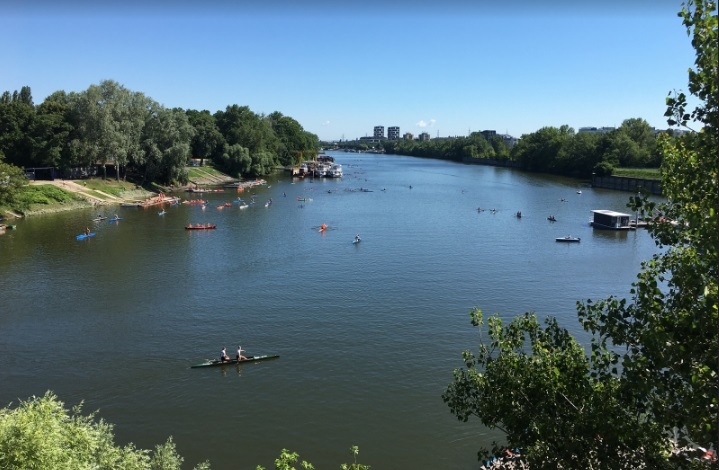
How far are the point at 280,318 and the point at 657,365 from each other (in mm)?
24678

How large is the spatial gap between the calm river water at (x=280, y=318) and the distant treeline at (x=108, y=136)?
14.9m

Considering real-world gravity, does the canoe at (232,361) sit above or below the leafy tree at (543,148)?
below

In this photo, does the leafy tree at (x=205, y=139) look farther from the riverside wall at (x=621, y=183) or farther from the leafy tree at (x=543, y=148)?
the leafy tree at (x=543, y=148)

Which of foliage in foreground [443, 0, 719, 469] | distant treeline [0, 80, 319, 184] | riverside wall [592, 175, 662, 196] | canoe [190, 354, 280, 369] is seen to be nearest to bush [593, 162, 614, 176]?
riverside wall [592, 175, 662, 196]

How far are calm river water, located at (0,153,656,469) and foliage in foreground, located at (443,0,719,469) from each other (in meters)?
8.75

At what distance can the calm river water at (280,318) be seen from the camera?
68.1 ft

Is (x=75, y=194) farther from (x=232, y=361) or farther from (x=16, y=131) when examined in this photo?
(x=232, y=361)

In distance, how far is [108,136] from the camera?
75.9 metres

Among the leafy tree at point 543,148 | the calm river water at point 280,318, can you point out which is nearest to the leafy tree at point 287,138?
the leafy tree at point 543,148

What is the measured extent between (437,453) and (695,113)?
47.2 feet

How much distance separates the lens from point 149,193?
86.9 meters

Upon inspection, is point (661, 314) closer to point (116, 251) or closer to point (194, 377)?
point (194, 377)

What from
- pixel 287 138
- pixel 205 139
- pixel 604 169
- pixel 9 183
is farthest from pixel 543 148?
pixel 9 183

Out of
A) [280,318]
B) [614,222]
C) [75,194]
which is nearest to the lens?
[280,318]
